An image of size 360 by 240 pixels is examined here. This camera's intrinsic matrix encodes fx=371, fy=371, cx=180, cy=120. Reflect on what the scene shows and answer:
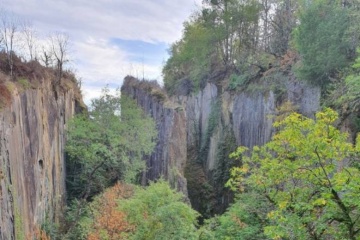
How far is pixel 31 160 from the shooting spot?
14539 millimetres

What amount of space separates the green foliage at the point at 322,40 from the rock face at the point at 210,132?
9.13 ft

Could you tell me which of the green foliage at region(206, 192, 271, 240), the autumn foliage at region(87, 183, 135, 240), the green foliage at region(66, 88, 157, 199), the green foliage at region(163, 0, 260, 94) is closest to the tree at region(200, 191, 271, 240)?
the green foliage at region(206, 192, 271, 240)

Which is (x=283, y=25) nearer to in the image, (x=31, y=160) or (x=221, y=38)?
(x=221, y=38)

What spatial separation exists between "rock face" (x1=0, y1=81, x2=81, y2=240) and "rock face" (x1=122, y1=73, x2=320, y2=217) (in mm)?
7535

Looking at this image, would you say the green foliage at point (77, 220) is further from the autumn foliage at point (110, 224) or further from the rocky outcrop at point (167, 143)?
the rocky outcrop at point (167, 143)

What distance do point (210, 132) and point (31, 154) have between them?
15804 mm

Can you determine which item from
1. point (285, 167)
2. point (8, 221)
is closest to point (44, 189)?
point (8, 221)

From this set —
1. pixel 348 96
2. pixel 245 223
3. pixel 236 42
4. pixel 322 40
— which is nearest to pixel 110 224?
pixel 245 223

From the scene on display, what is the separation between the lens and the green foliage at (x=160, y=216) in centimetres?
1291

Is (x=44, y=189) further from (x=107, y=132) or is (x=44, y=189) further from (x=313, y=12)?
(x=313, y=12)

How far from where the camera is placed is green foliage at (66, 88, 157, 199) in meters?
22.0

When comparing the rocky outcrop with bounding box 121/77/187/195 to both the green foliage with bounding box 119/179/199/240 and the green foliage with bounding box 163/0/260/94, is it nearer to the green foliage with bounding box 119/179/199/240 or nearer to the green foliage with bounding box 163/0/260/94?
the green foliage with bounding box 163/0/260/94

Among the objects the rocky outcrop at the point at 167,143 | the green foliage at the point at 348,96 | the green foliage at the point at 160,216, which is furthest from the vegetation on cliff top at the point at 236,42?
the green foliage at the point at 160,216

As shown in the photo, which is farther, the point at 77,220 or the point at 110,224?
the point at 77,220
